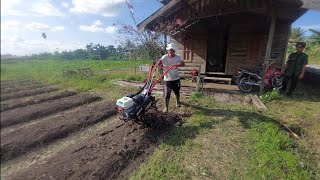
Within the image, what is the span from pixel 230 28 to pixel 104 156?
306 inches

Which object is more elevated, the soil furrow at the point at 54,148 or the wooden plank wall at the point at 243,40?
the wooden plank wall at the point at 243,40

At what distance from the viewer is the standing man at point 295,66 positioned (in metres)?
Answer: 6.50

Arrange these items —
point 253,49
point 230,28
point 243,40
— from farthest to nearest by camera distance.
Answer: point 230,28 → point 243,40 → point 253,49

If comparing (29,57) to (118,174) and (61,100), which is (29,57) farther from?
(61,100)

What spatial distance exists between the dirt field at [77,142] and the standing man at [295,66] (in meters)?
4.44

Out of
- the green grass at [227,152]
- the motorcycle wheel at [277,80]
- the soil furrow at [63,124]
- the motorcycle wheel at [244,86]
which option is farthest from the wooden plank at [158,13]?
the motorcycle wheel at [277,80]

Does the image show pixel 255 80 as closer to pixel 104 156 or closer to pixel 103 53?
pixel 104 156

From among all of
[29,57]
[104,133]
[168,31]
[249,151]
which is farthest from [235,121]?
[29,57]

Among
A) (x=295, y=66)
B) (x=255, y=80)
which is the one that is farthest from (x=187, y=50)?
(x=295, y=66)

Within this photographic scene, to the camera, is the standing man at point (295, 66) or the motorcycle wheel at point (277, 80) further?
the motorcycle wheel at point (277, 80)

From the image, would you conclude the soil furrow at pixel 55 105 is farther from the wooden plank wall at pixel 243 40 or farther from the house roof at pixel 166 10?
the wooden plank wall at pixel 243 40

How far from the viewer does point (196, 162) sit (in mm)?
3346

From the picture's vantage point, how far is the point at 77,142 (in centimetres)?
399

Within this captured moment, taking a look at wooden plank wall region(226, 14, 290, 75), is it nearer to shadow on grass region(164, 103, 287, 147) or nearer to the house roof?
the house roof
